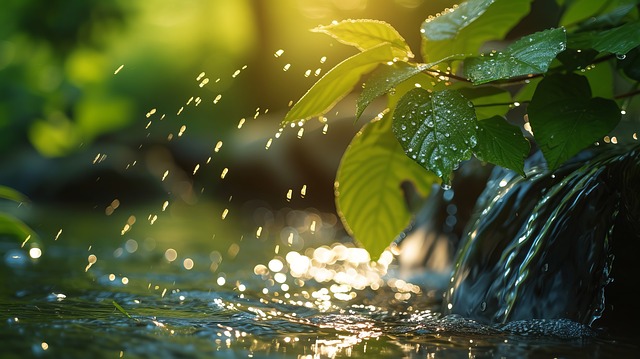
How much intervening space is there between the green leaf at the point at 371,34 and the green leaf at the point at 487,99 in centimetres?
19

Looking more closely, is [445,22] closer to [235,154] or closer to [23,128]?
[235,154]

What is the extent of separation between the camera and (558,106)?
1.61 m

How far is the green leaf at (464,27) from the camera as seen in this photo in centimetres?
166

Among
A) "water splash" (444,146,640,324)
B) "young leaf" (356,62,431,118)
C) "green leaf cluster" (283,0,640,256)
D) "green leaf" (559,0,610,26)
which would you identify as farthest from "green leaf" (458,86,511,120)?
"green leaf" (559,0,610,26)

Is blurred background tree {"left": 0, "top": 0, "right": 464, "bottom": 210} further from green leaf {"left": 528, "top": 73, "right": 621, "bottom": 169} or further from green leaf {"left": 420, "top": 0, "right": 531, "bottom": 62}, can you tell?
green leaf {"left": 528, "top": 73, "right": 621, "bottom": 169}

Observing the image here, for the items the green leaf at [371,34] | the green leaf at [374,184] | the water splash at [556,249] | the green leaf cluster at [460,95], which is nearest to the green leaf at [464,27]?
the green leaf cluster at [460,95]

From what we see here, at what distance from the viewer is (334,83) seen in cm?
156

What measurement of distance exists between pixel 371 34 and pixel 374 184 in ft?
1.37

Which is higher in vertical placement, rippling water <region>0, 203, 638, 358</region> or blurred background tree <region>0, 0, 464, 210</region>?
blurred background tree <region>0, 0, 464, 210</region>

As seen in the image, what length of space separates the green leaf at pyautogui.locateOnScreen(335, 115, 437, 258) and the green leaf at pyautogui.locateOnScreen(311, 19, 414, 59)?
23 centimetres

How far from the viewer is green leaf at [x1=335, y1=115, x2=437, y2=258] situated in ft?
5.95

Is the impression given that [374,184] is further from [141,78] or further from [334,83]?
[141,78]

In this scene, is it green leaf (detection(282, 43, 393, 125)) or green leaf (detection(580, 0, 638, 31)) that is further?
green leaf (detection(580, 0, 638, 31))

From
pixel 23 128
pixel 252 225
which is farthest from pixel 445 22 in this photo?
pixel 23 128
